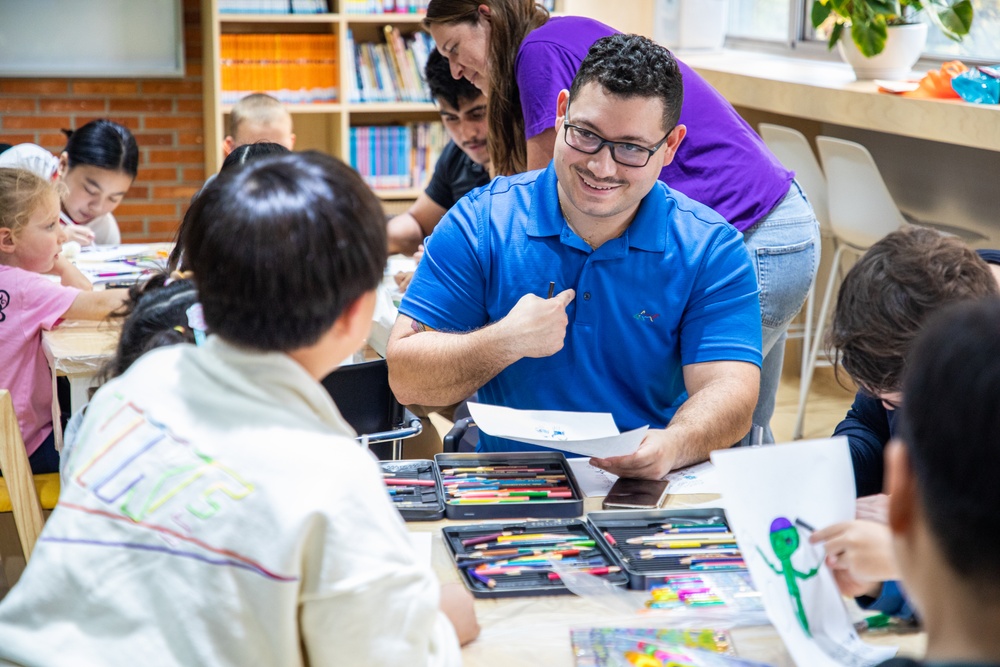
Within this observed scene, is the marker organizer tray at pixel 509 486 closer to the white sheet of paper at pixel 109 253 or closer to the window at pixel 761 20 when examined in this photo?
the white sheet of paper at pixel 109 253

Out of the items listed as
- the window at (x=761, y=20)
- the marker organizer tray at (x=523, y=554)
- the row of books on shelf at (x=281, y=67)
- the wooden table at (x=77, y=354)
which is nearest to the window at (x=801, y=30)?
the window at (x=761, y=20)

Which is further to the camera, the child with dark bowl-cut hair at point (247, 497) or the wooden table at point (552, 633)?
the wooden table at point (552, 633)

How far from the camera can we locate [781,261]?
2.36m

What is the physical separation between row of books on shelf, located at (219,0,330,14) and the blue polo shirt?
10.4ft

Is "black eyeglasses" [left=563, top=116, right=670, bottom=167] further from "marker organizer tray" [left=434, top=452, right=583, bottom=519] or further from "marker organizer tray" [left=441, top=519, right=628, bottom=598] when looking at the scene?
"marker organizer tray" [left=441, top=519, right=628, bottom=598]

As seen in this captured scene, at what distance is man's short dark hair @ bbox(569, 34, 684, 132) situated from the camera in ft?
5.84

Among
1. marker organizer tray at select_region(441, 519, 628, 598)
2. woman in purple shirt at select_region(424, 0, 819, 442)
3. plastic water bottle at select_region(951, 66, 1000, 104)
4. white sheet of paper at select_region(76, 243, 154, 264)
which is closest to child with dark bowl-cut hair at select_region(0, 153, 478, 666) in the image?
marker organizer tray at select_region(441, 519, 628, 598)

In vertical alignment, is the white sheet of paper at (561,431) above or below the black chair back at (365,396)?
above

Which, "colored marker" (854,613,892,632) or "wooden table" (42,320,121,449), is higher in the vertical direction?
"colored marker" (854,613,892,632)

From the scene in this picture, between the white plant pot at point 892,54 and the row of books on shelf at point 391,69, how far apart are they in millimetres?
1914

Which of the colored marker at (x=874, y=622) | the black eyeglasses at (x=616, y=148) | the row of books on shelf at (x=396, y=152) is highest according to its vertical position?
the black eyeglasses at (x=616, y=148)

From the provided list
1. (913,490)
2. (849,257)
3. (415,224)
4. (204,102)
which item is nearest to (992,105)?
(849,257)

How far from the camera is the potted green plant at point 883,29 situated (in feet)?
12.3

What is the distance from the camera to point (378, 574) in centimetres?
88
